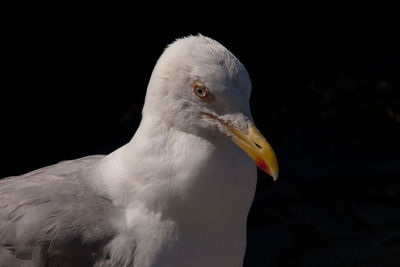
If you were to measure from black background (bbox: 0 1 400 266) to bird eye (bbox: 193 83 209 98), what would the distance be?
1943 mm

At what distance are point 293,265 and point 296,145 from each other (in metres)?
1.20

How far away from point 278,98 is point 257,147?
3108 mm

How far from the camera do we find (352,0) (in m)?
6.23

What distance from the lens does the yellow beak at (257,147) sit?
2.46m

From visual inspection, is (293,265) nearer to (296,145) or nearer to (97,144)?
(296,145)

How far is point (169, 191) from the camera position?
2.64 meters

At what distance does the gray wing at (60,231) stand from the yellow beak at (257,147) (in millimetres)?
615

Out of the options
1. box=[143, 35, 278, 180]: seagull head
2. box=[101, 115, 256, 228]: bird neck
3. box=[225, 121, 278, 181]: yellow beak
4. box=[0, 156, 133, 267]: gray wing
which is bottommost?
box=[0, 156, 133, 267]: gray wing

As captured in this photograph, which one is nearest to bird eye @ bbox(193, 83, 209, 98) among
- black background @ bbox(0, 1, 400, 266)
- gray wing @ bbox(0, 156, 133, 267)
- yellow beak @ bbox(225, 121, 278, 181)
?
yellow beak @ bbox(225, 121, 278, 181)

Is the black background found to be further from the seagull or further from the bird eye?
the bird eye

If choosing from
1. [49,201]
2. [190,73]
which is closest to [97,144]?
[49,201]

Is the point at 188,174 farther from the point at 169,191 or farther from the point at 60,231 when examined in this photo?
the point at 60,231

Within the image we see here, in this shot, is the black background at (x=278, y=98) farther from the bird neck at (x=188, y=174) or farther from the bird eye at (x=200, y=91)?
the bird eye at (x=200, y=91)

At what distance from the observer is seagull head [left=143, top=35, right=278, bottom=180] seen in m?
2.47
